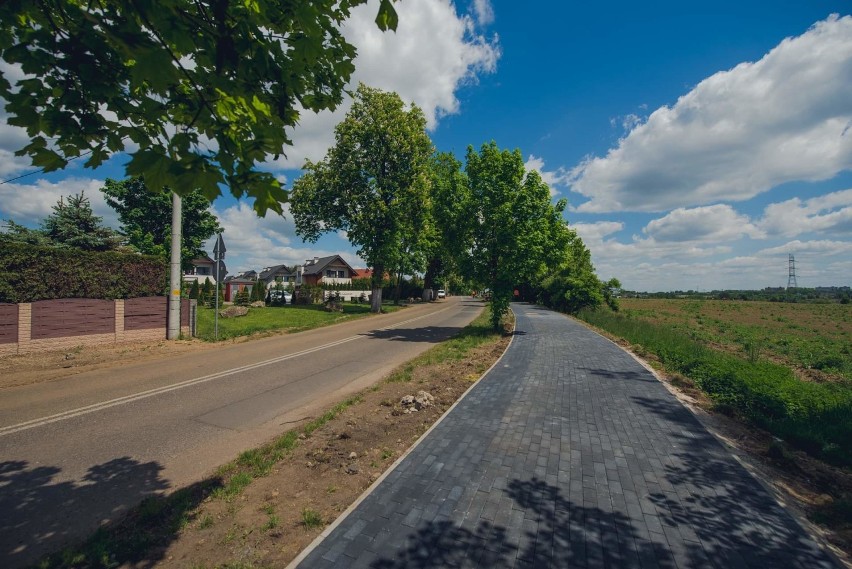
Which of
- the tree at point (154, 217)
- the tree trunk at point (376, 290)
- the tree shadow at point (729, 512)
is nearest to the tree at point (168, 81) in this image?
the tree shadow at point (729, 512)

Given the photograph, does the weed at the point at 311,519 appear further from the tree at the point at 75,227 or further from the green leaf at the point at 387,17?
the tree at the point at 75,227

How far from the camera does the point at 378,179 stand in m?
28.6

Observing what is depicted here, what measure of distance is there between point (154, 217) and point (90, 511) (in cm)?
3307

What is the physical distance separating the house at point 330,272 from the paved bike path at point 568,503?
54.9m

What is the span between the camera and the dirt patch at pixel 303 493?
3.51 metres

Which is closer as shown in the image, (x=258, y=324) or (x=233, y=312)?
(x=258, y=324)

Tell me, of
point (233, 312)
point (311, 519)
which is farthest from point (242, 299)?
point (311, 519)

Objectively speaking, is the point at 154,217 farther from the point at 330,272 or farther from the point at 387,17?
the point at 387,17

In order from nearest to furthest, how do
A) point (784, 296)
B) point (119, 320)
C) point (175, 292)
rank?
point (119, 320)
point (175, 292)
point (784, 296)

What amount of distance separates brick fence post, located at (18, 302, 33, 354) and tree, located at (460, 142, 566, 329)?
53.0 feet

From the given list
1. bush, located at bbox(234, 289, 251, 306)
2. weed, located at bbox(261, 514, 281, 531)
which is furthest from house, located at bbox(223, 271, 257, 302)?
weed, located at bbox(261, 514, 281, 531)

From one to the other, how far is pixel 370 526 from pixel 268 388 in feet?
19.6

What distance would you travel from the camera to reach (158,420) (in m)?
6.69

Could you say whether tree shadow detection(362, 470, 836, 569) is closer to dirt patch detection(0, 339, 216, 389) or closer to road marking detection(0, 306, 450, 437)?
road marking detection(0, 306, 450, 437)
